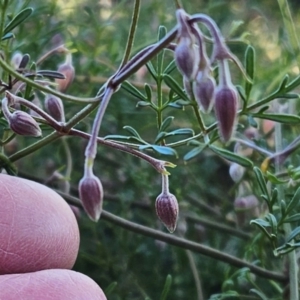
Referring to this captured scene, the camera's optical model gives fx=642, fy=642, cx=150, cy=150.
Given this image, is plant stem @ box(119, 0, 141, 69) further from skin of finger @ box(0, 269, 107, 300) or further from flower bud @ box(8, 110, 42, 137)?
skin of finger @ box(0, 269, 107, 300)

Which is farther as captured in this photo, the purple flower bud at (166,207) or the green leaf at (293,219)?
the green leaf at (293,219)

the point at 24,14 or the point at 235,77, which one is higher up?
the point at 24,14

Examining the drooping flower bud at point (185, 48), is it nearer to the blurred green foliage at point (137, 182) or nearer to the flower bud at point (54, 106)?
the flower bud at point (54, 106)

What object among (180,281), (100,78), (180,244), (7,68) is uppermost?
(7,68)

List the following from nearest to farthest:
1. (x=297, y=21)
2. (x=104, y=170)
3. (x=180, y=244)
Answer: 1. (x=180, y=244)
2. (x=104, y=170)
3. (x=297, y=21)

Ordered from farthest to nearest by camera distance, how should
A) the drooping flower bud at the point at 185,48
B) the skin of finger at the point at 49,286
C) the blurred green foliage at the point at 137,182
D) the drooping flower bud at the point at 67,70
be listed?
the blurred green foliage at the point at 137,182 → the drooping flower bud at the point at 67,70 → the skin of finger at the point at 49,286 → the drooping flower bud at the point at 185,48

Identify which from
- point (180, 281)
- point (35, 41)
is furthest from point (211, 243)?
point (35, 41)

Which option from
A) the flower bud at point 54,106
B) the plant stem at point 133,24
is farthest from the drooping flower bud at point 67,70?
the plant stem at point 133,24

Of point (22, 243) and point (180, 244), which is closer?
point (22, 243)

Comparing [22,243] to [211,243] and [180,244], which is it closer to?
[180,244]
